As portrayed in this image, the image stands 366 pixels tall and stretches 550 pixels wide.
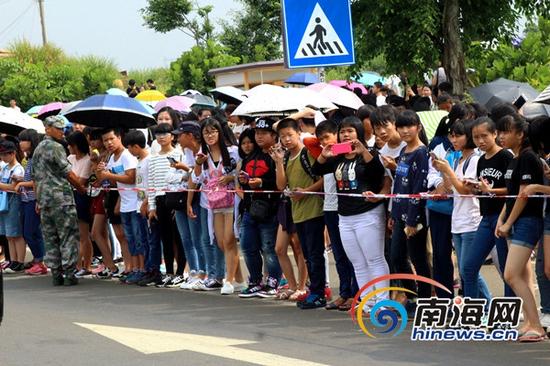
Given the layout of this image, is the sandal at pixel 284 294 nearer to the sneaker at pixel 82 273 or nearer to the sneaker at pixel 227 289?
the sneaker at pixel 227 289

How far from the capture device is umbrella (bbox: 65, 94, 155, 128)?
554 inches

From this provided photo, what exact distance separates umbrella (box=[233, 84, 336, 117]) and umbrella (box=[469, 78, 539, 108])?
4.49 metres

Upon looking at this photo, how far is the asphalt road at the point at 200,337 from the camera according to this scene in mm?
8781

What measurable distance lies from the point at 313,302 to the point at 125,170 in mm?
3678

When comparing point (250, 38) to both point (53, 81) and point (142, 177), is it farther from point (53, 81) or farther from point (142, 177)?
point (142, 177)

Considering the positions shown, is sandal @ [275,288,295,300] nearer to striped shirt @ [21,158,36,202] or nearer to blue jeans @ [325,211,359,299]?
blue jeans @ [325,211,359,299]

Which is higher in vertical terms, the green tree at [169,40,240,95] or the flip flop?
the green tree at [169,40,240,95]

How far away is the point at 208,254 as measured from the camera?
13055 millimetres

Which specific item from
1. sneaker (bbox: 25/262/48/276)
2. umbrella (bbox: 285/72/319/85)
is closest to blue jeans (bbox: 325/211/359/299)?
sneaker (bbox: 25/262/48/276)

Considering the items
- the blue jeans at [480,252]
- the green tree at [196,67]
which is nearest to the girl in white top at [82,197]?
the blue jeans at [480,252]

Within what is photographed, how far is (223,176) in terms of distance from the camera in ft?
41.7

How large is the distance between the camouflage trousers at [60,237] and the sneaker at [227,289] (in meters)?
2.37

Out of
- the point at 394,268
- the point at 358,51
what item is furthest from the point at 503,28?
the point at 394,268

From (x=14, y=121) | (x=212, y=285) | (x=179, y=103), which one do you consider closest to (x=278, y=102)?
(x=212, y=285)
